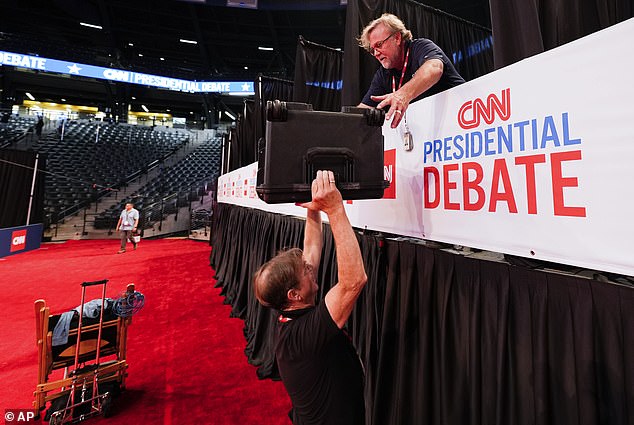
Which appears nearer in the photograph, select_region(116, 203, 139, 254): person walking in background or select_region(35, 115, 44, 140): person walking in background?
select_region(116, 203, 139, 254): person walking in background

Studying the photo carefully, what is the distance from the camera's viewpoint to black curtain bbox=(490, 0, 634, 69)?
40.4 inches

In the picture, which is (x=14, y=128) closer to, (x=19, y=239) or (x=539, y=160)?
(x=19, y=239)

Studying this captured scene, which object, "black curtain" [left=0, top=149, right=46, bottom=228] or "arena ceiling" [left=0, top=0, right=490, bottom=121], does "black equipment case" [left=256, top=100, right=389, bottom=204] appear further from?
"arena ceiling" [left=0, top=0, right=490, bottom=121]

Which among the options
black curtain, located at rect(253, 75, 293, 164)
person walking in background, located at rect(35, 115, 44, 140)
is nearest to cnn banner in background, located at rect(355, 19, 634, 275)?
black curtain, located at rect(253, 75, 293, 164)

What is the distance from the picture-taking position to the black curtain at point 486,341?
75cm

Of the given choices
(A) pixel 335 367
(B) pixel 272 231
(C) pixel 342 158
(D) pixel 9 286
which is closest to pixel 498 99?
(C) pixel 342 158

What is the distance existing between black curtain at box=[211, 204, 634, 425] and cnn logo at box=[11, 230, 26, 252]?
32.9 ft

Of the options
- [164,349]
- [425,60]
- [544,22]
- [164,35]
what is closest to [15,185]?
[164,349]

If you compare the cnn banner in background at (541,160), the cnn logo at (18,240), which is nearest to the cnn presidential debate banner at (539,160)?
the cnn banner in background at (541,160)

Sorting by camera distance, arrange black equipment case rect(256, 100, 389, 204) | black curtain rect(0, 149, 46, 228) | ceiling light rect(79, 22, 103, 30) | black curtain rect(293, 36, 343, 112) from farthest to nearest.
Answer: ceiling light rect(79, 22, 103, 30)
black curtain rect(0, 149, 46, 228)
black curtain rect(293, 36, 343, 112)
black equipment case rect(256, 100, 389, 204)

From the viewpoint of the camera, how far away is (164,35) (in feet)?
55.1

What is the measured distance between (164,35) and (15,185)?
504 inches

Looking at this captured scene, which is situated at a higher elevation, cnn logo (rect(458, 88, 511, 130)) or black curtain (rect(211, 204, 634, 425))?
cnn logo (rect(458, 88, 511, 130))

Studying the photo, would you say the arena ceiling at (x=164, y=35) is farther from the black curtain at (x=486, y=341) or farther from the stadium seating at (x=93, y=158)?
the black curtain at (x=486, y=341)
